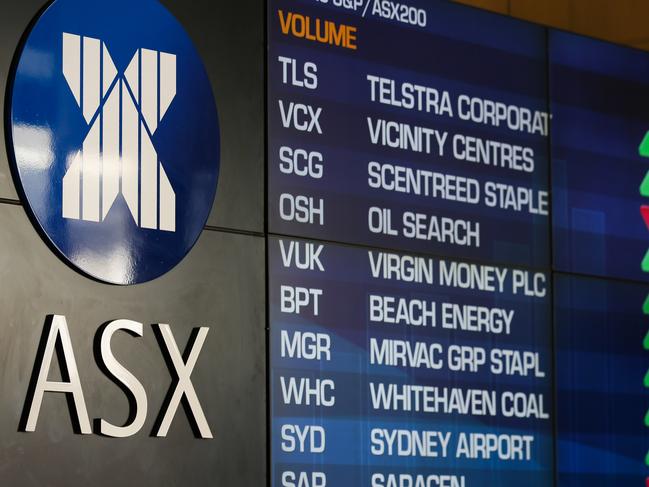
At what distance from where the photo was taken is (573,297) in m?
5.72

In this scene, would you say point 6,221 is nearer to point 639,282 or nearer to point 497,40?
point 497,40

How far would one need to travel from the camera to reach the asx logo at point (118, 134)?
4.50m

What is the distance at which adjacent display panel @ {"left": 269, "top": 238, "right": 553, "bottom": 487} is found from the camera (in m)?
4.93

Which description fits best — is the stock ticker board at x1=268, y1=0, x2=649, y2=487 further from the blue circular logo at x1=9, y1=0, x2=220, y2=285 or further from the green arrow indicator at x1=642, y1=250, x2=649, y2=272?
the blue circular logo at x1=9, y1=0, x2=220, y2=285

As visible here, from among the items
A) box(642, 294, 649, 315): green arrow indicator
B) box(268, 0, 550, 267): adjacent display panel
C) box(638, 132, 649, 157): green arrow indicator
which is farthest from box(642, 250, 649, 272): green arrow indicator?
box(268, 0, 550, 267): adjacent display panel

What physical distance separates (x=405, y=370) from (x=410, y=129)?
0.90 m

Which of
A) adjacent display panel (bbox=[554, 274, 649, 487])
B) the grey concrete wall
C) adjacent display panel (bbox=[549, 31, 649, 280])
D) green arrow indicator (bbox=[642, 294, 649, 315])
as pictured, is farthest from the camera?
green arrow indicator (bbox=[642, 294, 649, 315])

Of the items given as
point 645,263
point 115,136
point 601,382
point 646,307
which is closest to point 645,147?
point 645,263

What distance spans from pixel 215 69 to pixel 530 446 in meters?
1.87

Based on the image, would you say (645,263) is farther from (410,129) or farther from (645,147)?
(410,129)

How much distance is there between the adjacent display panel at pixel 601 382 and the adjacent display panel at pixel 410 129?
0.27 metres

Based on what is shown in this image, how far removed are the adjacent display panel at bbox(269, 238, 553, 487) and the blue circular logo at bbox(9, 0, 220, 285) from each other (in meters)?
Result: 0.45

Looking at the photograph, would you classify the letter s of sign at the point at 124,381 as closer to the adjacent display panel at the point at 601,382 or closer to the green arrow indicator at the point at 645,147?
the adjacent display panel at the point at 601,382

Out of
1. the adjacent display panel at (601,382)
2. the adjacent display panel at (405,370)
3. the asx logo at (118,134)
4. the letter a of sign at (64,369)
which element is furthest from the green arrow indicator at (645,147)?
the letter a of sign at (64,369)
